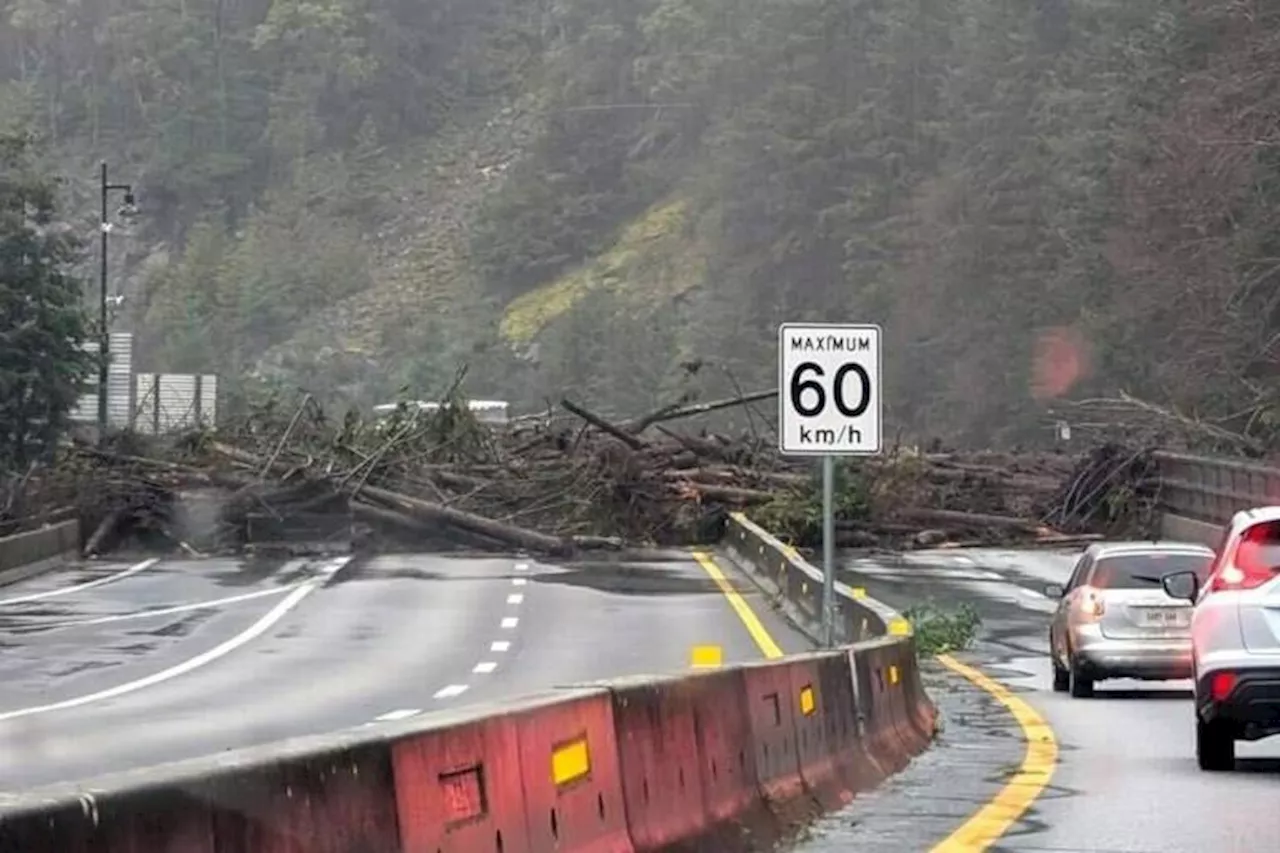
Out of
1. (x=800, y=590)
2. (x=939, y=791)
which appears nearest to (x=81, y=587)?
(x=800, y=590)

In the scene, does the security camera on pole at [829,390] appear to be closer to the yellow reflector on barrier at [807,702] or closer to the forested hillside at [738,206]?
the yellow reflector on barrier at [807,702]

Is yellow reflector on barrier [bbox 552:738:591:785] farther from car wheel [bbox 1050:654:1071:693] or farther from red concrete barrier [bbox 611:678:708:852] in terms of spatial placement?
car wheel [bbox 1050:654:1071:693]

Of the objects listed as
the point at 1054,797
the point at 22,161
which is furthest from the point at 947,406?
the point at 1054,797

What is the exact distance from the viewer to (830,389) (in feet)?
58.1

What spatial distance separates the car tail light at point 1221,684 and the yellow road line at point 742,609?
8553 mm

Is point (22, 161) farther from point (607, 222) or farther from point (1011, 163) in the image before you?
point (607, 222)

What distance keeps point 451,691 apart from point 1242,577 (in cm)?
1033

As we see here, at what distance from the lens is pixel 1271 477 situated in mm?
39688

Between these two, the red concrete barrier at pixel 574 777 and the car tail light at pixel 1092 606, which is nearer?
the red concrete barrier at pixel 574 777

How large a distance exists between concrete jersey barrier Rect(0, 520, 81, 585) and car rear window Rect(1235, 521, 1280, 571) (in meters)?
26.9

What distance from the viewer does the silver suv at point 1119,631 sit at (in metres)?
23.7

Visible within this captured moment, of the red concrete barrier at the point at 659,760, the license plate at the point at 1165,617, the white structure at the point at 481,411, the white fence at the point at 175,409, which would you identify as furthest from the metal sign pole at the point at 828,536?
the white fence at the point at 175,409

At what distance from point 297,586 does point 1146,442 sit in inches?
763

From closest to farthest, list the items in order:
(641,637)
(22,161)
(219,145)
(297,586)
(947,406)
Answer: (641,637) → (297,586) → (22,161) → (947,406) → (219,145)
